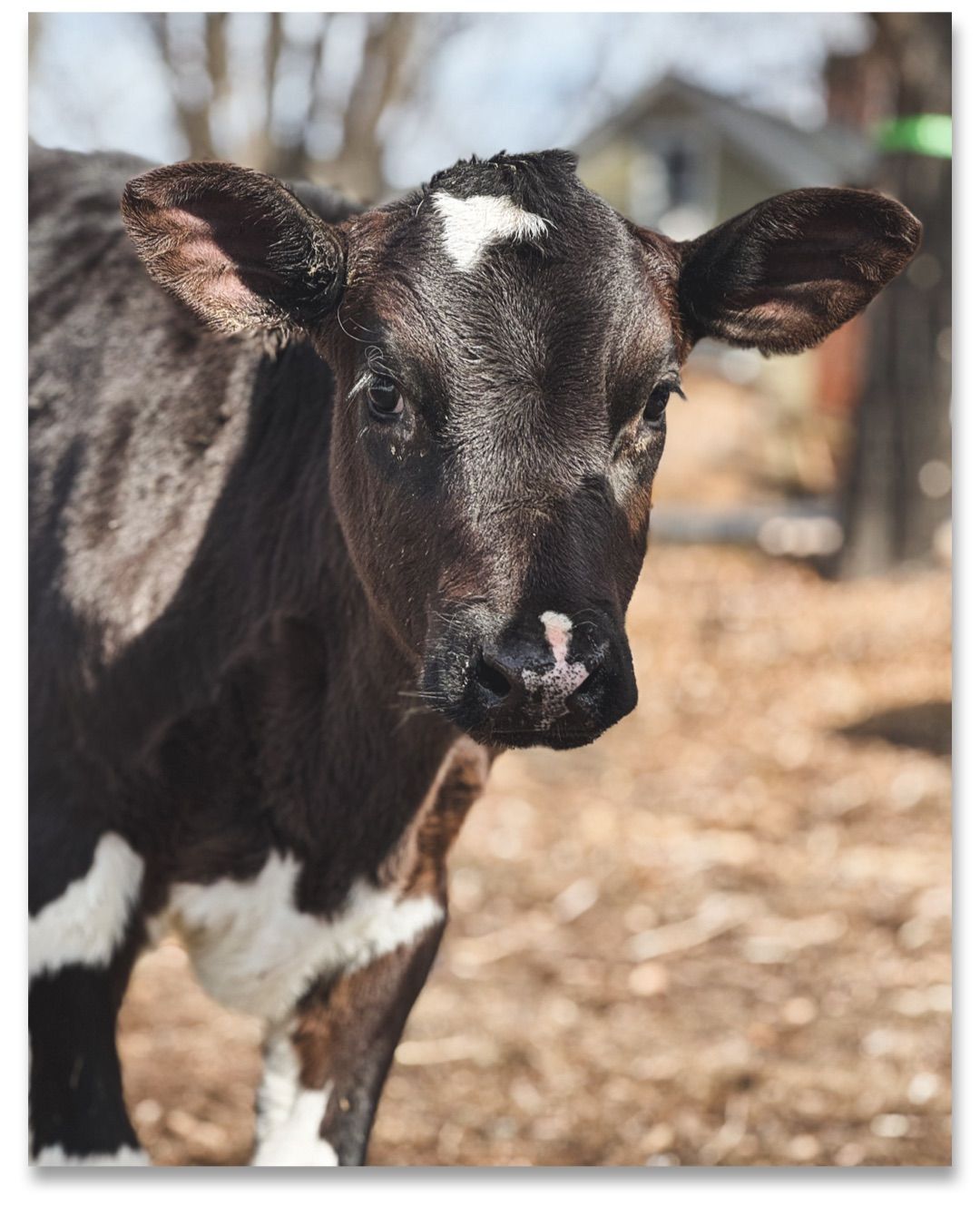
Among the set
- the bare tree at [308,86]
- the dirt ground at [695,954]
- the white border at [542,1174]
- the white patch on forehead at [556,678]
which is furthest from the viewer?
the bare tree at [308,86]

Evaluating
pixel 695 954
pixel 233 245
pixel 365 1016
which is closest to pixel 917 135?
pixel 695 954

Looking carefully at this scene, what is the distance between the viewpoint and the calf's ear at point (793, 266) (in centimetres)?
230

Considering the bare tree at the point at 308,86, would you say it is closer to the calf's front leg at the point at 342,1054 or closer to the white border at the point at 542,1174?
the white border at the point at 542,1174

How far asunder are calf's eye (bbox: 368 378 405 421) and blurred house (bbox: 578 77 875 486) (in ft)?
2.30

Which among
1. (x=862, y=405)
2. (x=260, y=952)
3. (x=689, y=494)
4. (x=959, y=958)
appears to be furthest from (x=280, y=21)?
(x=689, y=494)

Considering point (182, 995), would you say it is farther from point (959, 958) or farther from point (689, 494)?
point (689, 494)

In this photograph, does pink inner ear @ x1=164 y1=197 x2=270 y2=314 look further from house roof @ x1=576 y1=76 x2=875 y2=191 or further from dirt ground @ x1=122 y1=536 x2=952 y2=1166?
house roof @ x1=576 y1=76 x2=875 y2=191

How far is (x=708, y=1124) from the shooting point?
3555 mm

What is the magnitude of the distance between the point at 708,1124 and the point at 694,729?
Result: 283 centimetres

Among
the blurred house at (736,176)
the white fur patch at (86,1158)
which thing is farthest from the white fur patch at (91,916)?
the blurred house at (736,176)

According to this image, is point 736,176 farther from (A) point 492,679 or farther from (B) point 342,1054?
(A) point 492,679

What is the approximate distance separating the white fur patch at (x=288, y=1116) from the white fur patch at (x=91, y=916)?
0.42 m

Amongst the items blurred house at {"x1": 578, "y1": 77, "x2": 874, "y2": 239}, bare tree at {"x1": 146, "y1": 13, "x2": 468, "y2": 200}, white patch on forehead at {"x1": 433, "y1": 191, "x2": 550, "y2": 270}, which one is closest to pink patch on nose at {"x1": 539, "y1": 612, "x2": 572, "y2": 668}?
white patch on forehead at {"x1": 433, "y1": 191, "x2": 550, "y2": 270}

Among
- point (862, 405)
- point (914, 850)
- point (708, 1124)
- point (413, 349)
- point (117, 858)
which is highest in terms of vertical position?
point (862, 405)
